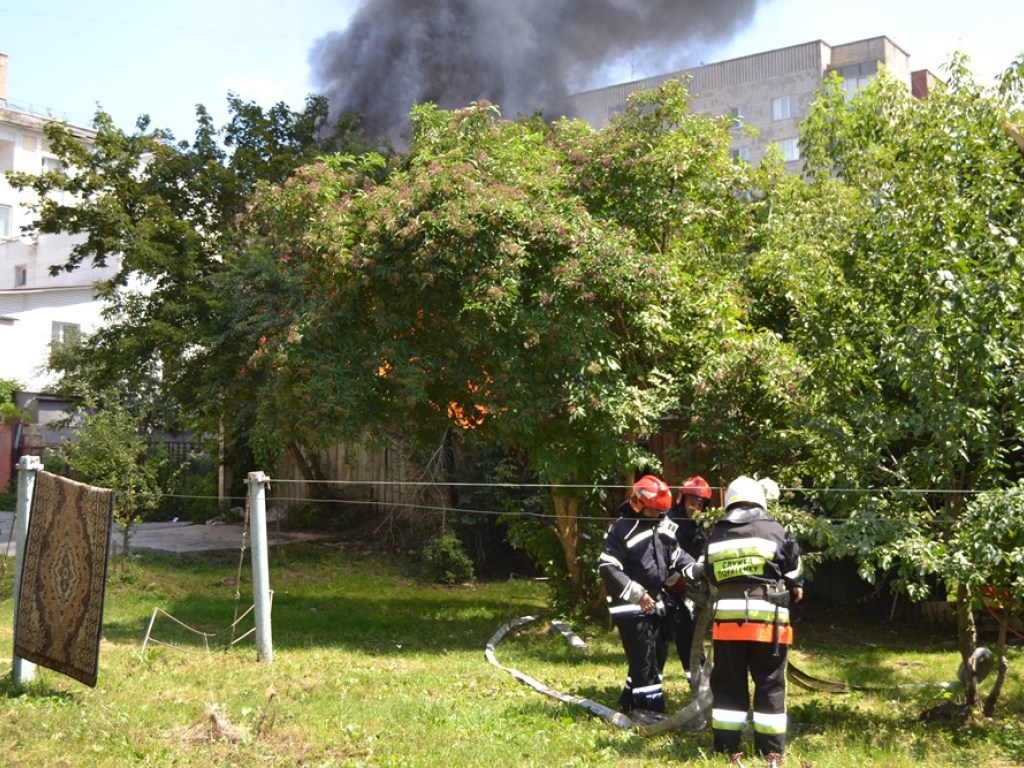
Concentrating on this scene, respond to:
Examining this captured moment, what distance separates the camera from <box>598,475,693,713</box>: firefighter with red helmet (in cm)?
788

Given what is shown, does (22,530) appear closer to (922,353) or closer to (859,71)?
(922,353)

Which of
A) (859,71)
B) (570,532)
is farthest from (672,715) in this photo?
(859,71)

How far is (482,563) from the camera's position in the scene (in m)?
19.1

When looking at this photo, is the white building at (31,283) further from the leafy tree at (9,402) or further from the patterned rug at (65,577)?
the patterned rug at (65,577)

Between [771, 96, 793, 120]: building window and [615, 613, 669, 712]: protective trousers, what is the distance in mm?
42014

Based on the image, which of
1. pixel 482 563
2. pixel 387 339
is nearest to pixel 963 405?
pixel 387 339

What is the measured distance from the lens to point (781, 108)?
4703 centimetres

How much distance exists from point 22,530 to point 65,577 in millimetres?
947

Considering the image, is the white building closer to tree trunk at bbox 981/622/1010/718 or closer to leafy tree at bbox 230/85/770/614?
leafy tree at bbox 230/85/770/614

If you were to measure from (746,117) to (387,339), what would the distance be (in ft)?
126

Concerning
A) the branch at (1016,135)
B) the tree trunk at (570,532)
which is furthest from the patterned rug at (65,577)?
the branch at (1016,135)

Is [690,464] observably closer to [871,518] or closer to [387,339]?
[387,339]

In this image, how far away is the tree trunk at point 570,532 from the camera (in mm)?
13188

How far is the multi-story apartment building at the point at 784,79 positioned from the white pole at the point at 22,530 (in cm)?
3942
